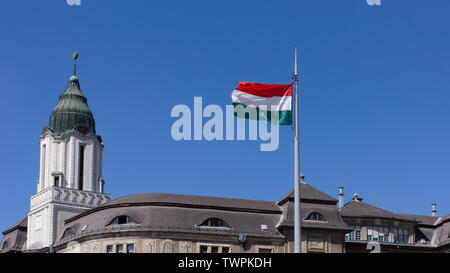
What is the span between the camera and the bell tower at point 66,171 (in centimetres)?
9225

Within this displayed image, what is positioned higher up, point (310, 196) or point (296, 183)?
point (310, 196)

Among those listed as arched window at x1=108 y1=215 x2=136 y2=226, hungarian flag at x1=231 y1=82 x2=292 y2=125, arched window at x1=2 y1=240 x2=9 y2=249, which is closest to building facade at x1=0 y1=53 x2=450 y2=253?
arched window at x1=108 y1=215 x2=136 y2=226

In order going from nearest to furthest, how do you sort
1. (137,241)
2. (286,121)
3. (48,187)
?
1. (286,121)
2. (137,241)
3. (48,187)

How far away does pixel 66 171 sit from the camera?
313 ft

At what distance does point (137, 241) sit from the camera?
242 feet

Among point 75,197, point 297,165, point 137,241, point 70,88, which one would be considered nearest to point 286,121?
point 297,165

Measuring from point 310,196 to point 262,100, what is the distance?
45.5m

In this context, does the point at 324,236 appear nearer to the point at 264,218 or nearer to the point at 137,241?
the point at 264,218

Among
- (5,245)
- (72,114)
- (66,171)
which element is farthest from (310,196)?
(5,245)

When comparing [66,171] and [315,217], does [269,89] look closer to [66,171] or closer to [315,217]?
[315,217]

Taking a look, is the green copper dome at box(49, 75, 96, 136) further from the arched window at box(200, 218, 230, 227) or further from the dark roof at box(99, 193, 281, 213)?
the arched window at box(200, 218, 230, 227)

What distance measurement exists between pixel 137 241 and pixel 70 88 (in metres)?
34.3

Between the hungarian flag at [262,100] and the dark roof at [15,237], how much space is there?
6631 centimetres

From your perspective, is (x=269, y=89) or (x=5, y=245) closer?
(x=269, y=89)
